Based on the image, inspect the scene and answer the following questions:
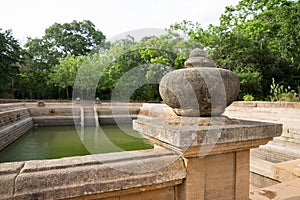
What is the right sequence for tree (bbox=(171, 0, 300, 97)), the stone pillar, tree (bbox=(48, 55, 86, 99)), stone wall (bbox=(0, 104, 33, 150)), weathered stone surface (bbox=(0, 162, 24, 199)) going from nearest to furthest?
weathered stone surface (bbox=(0, 162, 24, 199))
the stone pillar
stone wall (bbox=(0, 104, 33, 150))
tree (bbox=(171, 0, 300, 97))
tree (bbox=(48, 55, 86, 99))

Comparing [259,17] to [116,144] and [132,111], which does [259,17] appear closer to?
[132,111]

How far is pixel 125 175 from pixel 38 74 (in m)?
28.8

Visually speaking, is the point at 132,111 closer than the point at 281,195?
No

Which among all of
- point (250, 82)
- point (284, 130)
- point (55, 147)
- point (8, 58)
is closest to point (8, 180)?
point (284, 130)

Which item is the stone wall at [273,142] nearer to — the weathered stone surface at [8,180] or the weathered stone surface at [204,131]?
the weathered stone surface at [204,131]

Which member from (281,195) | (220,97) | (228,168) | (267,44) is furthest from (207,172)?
(267,44)

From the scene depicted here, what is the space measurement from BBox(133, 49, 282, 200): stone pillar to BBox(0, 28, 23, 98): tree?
24535 millimetres

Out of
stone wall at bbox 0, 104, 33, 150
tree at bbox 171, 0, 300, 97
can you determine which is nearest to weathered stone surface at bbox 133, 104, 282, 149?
stone wall at bbox 0, 104, 33, 150

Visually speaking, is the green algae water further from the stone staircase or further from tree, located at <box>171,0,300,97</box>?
tree, located at <box>171,0,300,97</box>

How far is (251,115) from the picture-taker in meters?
6.73

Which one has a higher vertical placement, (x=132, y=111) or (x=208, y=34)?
(x=208, y=34)

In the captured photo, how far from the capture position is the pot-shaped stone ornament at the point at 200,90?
1435mm

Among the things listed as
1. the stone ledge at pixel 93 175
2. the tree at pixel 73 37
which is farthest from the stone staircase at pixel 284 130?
the tree at pixel 73 37

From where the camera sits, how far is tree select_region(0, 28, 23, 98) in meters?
20.9
